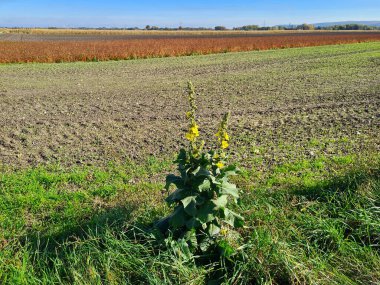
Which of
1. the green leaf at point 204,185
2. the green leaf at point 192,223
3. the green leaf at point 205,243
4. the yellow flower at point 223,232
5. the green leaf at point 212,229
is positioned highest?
the green leaf at point 204,185

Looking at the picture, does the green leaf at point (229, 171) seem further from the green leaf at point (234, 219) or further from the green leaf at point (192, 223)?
the green leaf at point (192, 223)

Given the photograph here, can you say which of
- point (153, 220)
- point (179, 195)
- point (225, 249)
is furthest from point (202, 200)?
point (153, 220)

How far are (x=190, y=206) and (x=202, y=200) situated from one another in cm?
11

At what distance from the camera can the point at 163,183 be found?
15.5 feet

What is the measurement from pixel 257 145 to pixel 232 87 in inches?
226

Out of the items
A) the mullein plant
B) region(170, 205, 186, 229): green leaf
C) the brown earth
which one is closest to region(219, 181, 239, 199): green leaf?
the mullein plant

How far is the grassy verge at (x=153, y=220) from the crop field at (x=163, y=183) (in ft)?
0.05

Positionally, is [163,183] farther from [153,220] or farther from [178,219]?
[178,219]

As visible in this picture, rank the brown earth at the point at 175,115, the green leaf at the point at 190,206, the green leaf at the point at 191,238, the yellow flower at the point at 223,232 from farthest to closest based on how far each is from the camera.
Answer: the brown earth at the point at 175,115, the yellow flower at the point at 223,232, the green leaf at the point at 191,238, the green leaf at the point at 190,206

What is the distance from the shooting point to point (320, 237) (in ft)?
10.5

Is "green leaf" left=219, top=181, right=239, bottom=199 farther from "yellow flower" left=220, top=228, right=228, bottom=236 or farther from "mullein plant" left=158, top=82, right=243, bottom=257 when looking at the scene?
"yellow flower" left=220, top=228, right=228, bottom=236

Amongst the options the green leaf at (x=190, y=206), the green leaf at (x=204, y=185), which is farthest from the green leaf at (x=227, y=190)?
the green leaf at (x=190, y=206)

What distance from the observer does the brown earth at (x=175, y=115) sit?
5898 millimetres

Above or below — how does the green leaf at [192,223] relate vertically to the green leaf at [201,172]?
below
